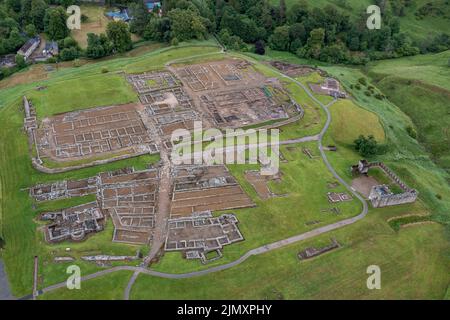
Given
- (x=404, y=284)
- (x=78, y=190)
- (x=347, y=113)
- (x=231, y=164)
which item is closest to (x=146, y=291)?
(x=78, y=190)

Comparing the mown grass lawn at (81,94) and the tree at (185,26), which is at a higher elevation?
the tree at (185,26)

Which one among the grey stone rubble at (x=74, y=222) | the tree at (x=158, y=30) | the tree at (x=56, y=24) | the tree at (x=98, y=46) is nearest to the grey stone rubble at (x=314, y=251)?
the grey stone rubble at (x=74, y=222)

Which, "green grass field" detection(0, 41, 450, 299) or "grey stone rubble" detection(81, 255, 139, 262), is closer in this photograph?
"green grass field" detection(0, 41, 450, 299)

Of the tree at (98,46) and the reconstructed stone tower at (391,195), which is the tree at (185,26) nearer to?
the tree at (98,46)

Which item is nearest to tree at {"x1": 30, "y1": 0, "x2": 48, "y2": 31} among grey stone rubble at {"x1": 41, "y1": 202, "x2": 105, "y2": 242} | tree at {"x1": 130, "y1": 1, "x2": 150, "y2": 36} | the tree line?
tree at {"x1": 130, "y1": 1, "x2": 150, "y2": 36}

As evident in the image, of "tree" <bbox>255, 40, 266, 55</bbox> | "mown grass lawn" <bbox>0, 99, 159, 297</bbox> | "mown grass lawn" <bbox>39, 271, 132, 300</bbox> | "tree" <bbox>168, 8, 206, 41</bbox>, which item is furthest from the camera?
"tree" <bbox>255, 40, 266, 55</bbox>

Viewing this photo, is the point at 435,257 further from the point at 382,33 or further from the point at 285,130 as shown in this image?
the point at 382,33

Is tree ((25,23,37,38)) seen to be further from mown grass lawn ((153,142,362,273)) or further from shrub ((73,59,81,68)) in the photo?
mown grass lawn ((153,142,362,273))

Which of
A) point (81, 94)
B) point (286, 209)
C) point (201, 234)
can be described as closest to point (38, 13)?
point (81, 94)
